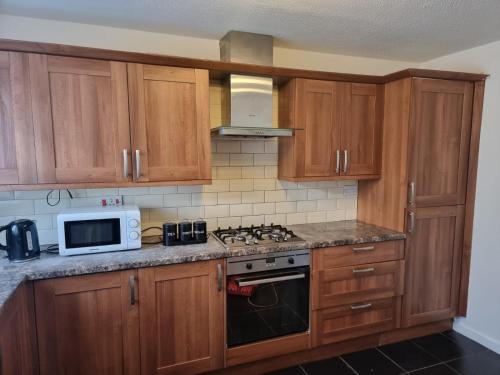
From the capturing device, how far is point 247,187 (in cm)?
265

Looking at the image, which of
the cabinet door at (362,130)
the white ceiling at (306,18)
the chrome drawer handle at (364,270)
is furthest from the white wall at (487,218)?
the chrome drawer handle at (364,270)

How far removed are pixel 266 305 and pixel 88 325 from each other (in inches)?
43.1

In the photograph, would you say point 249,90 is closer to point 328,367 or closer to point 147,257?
point 147,257

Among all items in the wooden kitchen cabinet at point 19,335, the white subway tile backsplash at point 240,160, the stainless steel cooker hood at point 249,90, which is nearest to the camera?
the wooden kitchen cabinet at point 19,335

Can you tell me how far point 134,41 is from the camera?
225 cm

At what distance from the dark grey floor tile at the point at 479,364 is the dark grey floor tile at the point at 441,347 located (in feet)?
0.18

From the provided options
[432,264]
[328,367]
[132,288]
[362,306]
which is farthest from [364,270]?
[132,288]

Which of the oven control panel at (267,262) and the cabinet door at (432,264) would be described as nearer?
the oven control panel at (267,262)

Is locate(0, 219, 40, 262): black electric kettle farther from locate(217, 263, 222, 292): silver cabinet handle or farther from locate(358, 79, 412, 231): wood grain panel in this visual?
locate(358, 79, 412, 231): wood grain panel

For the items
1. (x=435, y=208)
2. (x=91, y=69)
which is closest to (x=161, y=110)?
(x=91, y=69)

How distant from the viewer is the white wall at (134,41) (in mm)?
2033

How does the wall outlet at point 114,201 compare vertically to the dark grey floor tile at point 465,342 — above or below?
above

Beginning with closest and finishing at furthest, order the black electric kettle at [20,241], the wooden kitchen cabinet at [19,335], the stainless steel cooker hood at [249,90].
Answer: the wooden kitchen cabinet at [19,335] < the black electric kettle at [20,241] < the stainless steel cooker hood at [249,90]

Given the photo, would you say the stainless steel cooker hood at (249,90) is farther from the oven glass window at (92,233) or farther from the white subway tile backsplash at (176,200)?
the oven glass window at (92,233)
